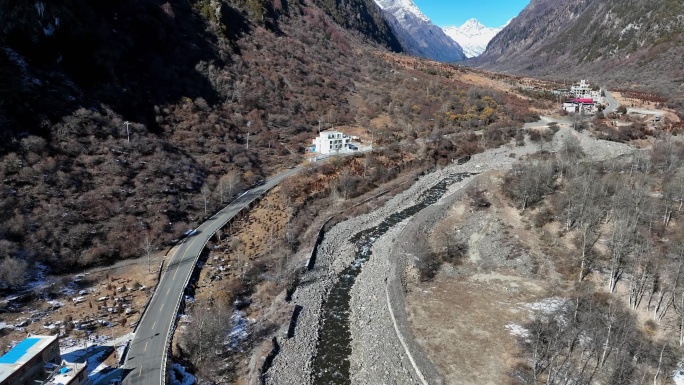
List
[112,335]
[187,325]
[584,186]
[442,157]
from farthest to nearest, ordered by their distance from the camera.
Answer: [442,157], [584,186], [187,325], [112,335]

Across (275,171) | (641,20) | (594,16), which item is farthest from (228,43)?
(594,16)

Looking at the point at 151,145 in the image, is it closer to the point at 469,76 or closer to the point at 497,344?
the point at 497,344

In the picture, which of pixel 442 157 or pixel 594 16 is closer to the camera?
pixel 442 157

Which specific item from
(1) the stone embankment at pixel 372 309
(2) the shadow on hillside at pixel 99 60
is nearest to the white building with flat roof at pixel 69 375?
(1) the stone embankment at pixel 372 309

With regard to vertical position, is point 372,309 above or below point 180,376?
below

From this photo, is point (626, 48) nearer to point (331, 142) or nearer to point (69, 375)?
point (331, 142)

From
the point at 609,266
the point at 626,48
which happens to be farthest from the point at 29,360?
the point at 626,48

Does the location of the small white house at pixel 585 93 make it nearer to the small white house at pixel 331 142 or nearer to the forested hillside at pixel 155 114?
the forested hillside at pixel 155 114

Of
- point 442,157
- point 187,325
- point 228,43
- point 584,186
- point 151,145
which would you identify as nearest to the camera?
point 187,325
